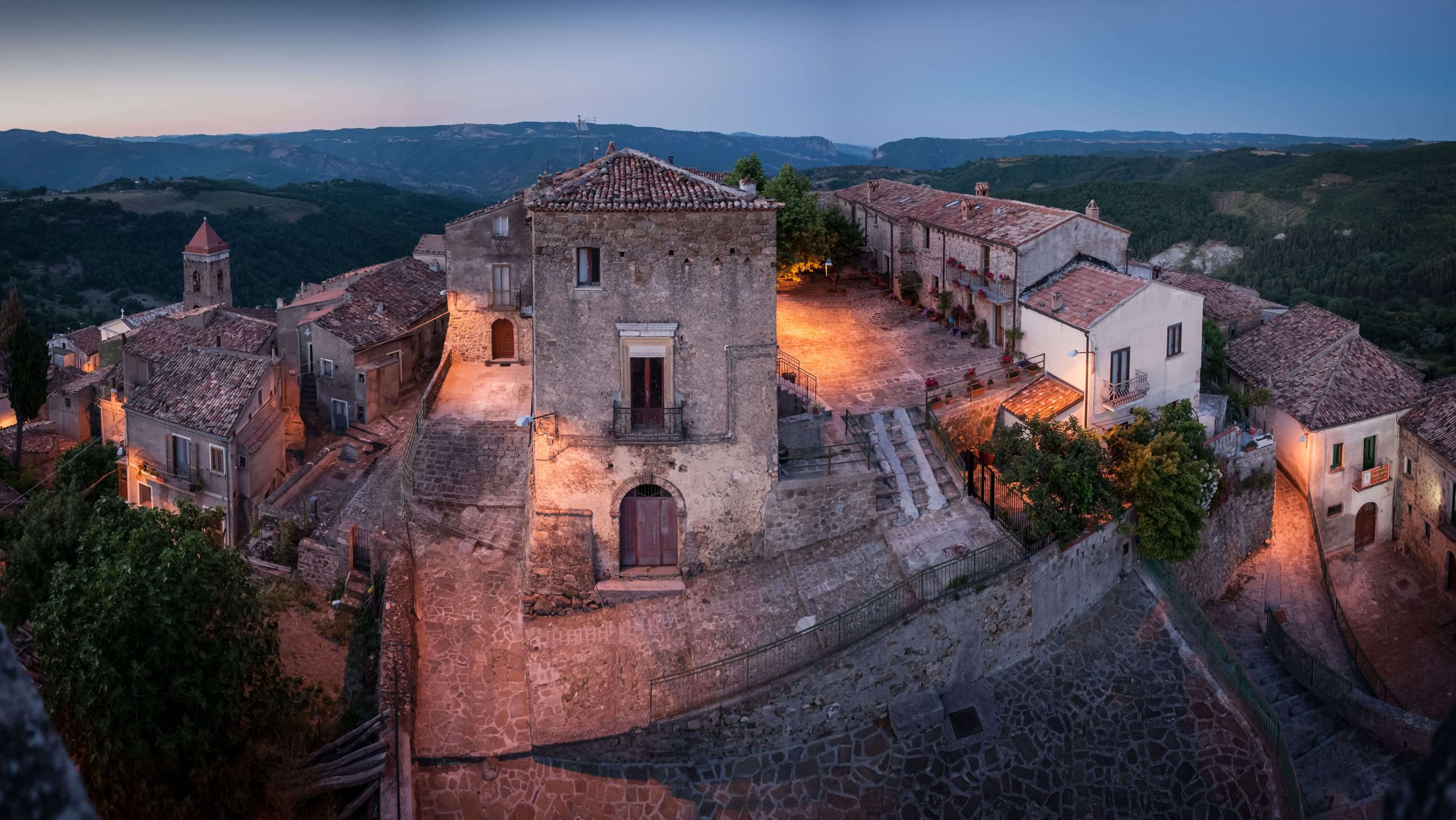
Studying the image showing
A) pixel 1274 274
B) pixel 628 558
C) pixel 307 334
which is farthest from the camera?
pixel 1274 274

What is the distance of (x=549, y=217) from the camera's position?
20844 mm

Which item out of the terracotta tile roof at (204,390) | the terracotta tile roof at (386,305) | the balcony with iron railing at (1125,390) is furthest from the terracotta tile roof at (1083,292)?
the terracotta tile roof at (204,390)

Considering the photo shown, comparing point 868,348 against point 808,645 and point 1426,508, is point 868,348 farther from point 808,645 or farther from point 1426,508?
point 1426,508

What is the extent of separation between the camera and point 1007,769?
20297 mm

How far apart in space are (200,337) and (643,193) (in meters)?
31.4

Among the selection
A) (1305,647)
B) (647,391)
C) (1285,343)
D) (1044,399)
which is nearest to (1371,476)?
(1285,343)

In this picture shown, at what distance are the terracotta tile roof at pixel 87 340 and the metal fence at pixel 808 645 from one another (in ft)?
172

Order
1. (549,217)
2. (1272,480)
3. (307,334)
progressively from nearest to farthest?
(549,217) → (1272,480) → (307,334)

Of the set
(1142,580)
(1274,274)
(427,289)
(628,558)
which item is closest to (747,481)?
(628,558)

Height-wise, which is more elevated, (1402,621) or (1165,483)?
(1165,483)

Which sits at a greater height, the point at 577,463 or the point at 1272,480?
the point at 577,463

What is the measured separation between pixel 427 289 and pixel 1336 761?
33.7 m

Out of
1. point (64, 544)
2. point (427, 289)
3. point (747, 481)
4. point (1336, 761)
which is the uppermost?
point (427, 289)

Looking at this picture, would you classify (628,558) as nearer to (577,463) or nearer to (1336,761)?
(577,463)
